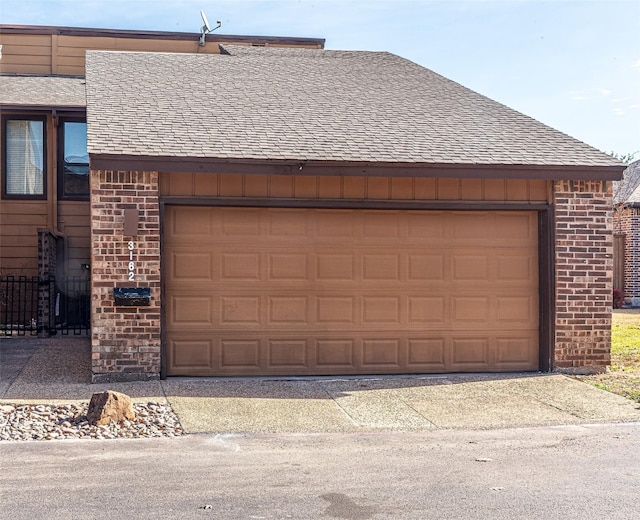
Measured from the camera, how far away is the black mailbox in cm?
1124

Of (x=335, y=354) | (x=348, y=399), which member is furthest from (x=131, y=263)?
(x=348, y=399)

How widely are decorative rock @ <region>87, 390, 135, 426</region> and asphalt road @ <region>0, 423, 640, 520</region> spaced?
0.63 m

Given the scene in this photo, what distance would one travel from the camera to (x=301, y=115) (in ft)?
44.0

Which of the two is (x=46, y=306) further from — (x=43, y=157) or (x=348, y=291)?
(x=348, y=291)

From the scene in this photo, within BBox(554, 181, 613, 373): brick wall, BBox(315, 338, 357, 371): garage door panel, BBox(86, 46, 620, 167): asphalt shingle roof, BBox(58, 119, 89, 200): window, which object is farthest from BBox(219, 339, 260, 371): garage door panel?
BBox(58, 119, 89, 200): window

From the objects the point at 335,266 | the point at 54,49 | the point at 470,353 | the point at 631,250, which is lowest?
the point at 470,353

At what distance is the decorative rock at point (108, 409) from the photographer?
8.88m

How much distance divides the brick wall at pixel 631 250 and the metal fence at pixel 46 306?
14957 mm

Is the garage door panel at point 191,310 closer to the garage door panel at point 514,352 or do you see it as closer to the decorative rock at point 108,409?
the decorative rock at point 108,409

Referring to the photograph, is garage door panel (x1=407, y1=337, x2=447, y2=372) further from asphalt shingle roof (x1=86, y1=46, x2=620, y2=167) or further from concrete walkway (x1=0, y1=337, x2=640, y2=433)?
asphalt shingle roof (x1=86, y1=46, x2=620, y2=167)

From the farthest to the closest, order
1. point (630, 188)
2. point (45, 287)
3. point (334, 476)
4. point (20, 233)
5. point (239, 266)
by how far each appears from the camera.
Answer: point (630, 188) < point (20, 233) < point (45, 287) < point (239, 266) < point (334, 476)

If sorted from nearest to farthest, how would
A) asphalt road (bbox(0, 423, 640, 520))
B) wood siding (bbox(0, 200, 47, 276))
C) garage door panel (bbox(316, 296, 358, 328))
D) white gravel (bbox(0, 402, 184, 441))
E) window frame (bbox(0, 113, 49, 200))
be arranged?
1. asphalt road (bbox(0, 423, 640, 520))
2. white gravel (bbox(0, 402, 184, 441))
3. garage door panel (bbox(316, 296, 358, 328))
4. window frame (bbox(0, 113, 49, 200))
5. wood siding (bbox(0, 200, 47, 276))

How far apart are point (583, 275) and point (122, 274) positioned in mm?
6414

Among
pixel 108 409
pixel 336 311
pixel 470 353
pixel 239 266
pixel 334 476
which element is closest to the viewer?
pixel 334 476
